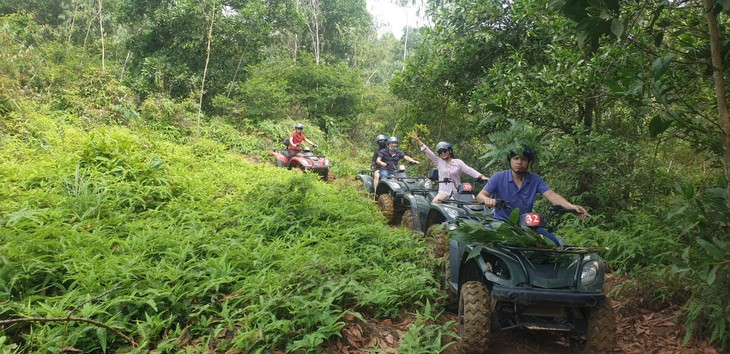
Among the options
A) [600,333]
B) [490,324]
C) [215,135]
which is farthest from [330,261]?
[215,135]

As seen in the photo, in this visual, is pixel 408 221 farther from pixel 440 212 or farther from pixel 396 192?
pixel 440 212

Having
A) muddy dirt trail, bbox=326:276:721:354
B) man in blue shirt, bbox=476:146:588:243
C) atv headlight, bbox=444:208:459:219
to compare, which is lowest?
muddy dirt trail, bbox=326:276:721:354

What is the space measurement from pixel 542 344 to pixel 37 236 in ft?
15.8

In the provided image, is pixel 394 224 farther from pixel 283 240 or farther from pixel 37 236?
pixel 37 236

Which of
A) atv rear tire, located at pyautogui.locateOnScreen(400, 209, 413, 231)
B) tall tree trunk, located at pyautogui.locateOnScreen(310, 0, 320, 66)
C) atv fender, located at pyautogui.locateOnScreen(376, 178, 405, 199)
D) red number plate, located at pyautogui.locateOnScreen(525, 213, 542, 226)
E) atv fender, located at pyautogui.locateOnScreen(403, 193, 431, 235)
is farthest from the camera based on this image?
tall tree trunk, located at pyautogui.locateOnScreen(310, 0, 320, 66)

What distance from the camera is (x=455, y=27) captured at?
8.99 m

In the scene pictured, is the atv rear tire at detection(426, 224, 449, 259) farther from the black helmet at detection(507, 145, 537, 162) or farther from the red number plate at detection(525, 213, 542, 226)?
the red number plate at detection(525, 213, 542, 226)

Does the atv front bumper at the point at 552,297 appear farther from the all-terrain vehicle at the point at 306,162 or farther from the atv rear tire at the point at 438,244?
the all-terrain vehicle at the point at 306,162

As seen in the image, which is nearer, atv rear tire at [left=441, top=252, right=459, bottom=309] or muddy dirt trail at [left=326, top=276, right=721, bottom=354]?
muddy dirt trail at [left=326, top=276, right=721, bottom=354]

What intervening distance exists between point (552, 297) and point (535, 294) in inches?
4.7

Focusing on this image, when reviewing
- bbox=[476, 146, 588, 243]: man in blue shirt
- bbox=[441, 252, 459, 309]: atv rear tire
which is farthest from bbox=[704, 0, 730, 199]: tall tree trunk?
bbox=[441, 252, 459, 309]: atv rear tire

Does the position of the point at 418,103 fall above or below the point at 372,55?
below

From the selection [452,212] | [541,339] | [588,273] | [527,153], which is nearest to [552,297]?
[588,273]

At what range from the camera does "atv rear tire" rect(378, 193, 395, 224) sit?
7.66m
